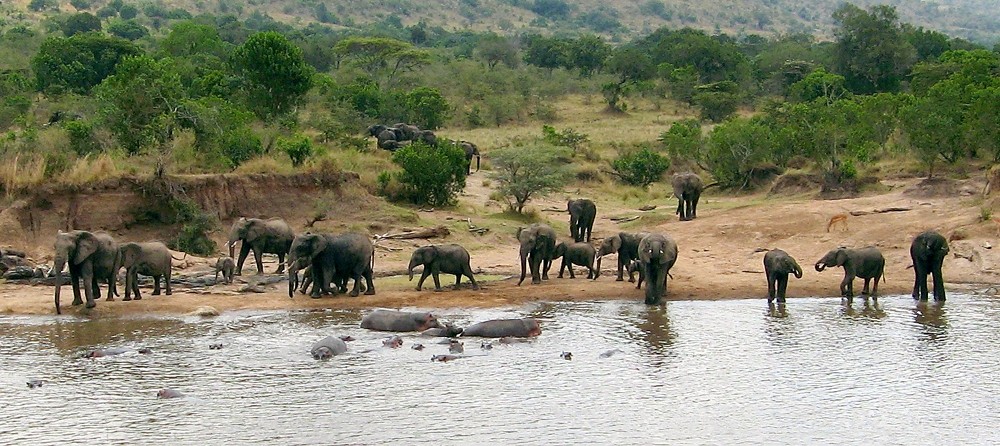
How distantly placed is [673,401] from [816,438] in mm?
1928

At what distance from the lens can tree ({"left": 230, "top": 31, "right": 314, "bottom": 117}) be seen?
3631cm

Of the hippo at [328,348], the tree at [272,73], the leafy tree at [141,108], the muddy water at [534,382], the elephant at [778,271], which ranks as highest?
the tree at [272,73]

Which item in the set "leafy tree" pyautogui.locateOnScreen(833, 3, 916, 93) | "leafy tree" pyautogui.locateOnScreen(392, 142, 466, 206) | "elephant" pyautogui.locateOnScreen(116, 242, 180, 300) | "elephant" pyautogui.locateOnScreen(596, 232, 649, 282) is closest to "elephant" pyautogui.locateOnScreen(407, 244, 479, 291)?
"elephant" pyautogui.locateOnScreen(596, 232, 649, 282)

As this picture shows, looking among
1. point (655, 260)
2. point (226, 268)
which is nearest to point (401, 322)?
point (655, 260)

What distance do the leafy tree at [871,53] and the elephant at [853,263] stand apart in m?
40.7

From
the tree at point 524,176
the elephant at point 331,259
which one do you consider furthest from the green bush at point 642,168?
the elephant at point 331,259

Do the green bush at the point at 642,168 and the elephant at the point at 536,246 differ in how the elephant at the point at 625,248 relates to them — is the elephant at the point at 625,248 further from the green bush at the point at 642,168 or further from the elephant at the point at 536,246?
the green bush at the point at 642,168

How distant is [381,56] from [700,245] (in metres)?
45.8

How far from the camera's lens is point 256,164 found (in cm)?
2659

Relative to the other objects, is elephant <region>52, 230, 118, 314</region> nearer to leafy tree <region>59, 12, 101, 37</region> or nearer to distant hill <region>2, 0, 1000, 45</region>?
leafy tree <region>59, 12, 101, 37</region>

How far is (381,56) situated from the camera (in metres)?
69.8

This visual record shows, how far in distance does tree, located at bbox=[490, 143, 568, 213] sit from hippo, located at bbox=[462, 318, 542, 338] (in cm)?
1361

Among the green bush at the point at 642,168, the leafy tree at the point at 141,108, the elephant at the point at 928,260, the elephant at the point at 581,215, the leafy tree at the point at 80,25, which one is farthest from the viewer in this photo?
the leafy tree at the point at 80,25

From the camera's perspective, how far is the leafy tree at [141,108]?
27.4m
